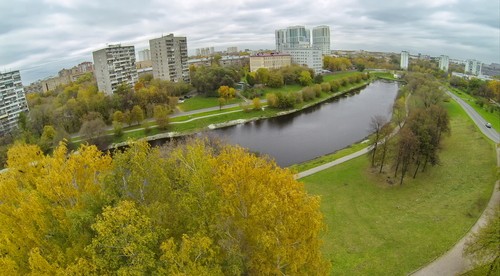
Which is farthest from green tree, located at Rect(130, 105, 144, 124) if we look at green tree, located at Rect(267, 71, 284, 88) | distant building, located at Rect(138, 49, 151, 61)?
distant building, located at Rect(138, 49, 151, 61)

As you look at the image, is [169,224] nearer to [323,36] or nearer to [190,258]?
[190,258]

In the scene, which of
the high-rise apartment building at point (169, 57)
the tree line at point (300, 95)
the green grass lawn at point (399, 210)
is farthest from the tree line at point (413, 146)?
the high-rise apartment building at point (169, 57)

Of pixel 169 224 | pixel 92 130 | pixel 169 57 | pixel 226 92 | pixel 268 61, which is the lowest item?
pixel 92 130

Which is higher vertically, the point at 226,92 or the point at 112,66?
the point at 112,66

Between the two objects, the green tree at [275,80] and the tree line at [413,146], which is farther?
the green tree at [275,80]

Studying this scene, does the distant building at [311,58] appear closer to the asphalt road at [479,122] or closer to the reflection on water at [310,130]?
the reflection on water at [310,130]

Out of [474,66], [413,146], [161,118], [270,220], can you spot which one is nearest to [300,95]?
[161,118]

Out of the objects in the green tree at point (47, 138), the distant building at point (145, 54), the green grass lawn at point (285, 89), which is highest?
the distant building at point (145, 54)

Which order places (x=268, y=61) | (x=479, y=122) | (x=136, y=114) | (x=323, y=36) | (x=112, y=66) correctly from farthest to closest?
(x=323, y=36)
(x=268, y=61)
(x=112, y=66)
(x=136, y=114)
(x=479, y=122)
